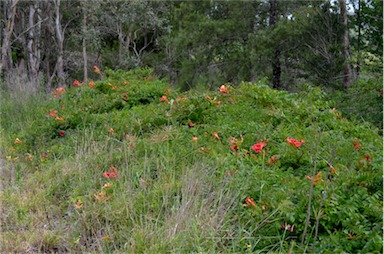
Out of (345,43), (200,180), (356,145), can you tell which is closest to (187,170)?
(200,180)

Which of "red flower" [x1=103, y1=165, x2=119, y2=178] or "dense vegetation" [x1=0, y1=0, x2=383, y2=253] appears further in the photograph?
"red flower" [x1=103, y1=165, x2=119, y2=178]

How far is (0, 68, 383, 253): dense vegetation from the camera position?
7.72 feet

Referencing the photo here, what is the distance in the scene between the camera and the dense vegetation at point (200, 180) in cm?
235

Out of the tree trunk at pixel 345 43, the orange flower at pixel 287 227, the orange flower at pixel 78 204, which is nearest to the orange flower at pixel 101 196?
the orange flower at pixel 78 204

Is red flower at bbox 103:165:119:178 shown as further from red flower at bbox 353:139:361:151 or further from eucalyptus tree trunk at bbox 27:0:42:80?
eucalyptus tree trunk at bbox 27:0:42:80

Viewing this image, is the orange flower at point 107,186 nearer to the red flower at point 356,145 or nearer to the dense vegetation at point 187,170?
the dense vegetation at point 187,170

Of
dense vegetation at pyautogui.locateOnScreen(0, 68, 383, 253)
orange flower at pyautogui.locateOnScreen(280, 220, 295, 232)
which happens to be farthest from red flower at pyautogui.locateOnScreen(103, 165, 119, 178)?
orange flower at pyautogui.locateOnScreen(280, 220, 295, 232)

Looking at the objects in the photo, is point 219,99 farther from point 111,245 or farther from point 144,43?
point 144,43

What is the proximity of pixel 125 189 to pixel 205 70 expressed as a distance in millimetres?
15269

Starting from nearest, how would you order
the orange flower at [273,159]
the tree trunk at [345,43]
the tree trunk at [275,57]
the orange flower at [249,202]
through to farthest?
the orange flower at [249,202], the orange flower at [273,159], the tree trunk at [345,43], the tree trunk at [275,57]

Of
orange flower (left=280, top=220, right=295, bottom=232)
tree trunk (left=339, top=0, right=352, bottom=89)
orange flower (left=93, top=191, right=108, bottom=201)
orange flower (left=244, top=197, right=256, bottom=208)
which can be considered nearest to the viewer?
orange flower (left=280, top=220, right=295, bottom=232)

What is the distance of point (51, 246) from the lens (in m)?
2.73

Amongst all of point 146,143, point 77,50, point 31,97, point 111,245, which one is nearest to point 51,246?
point 111,245

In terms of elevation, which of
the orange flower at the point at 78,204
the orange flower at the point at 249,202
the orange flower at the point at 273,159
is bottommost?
the orange flower at the point at 78,204
